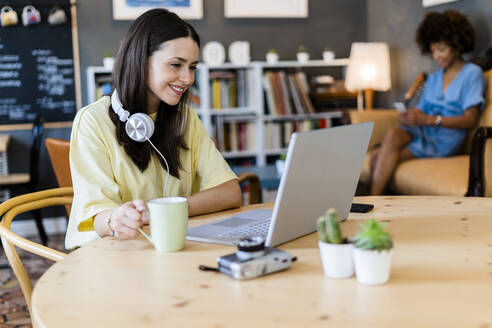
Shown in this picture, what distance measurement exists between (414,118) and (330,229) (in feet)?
8.43

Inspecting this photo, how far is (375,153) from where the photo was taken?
11.5 feet

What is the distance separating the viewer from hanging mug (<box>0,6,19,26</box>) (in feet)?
13.4

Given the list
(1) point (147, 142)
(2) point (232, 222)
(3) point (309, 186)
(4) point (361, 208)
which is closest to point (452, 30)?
(4) point (361, 208)

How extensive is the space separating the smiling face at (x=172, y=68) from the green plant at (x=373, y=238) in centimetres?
85

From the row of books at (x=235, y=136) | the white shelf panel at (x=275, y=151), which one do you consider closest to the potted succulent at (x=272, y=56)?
the row of books at (x=235, y=136)

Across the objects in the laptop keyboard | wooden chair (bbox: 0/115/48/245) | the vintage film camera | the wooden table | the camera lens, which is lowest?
wooden chair (bbox: 0/115/48/245)

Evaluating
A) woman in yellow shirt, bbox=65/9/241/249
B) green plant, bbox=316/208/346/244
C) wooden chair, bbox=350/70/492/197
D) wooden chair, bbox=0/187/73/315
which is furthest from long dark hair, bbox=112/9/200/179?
wooden chair, bbox=350/70/492/197

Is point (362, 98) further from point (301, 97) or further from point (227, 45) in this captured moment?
point (227, 45)

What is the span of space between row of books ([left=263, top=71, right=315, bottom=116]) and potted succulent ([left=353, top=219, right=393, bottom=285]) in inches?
143

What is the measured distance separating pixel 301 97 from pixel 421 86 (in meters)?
1.03

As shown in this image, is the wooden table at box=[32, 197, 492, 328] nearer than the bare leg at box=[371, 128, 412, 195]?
Yes

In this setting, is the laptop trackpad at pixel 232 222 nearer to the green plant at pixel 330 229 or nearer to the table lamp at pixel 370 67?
the green plant at pixel 330 229

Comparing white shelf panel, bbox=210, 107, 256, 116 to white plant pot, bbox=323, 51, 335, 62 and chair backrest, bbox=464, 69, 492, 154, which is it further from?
chair backrest, bbox=464, 69, 492, 154

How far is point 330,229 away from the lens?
0.86m
